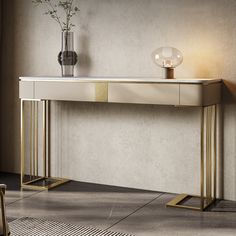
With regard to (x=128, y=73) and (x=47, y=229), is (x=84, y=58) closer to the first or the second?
(x=128, y=73)

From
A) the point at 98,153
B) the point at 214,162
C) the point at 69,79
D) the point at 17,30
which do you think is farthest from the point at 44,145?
the point at 214,162

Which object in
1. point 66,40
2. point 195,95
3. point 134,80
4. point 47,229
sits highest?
point 66,40

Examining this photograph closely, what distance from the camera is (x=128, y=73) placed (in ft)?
14.1

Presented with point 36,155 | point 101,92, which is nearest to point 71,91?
point 101,92

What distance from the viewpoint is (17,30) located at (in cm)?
480

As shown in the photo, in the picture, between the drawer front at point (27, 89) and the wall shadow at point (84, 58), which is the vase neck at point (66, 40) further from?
A: the drawer front at point (27, 89)

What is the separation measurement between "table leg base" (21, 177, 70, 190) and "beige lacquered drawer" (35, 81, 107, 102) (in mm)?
748

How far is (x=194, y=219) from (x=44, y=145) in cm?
Result: 160

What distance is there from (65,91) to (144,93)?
2.22 feet

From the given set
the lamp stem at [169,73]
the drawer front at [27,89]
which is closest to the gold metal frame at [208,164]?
the lamp stem at [169,73]

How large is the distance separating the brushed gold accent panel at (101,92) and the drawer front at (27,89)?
60 cm

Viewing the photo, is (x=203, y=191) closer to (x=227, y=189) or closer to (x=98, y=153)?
(x=227, y=189)

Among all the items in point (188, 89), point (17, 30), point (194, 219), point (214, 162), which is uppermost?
point (17, 30)

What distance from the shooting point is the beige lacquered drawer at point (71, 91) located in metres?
3.94
